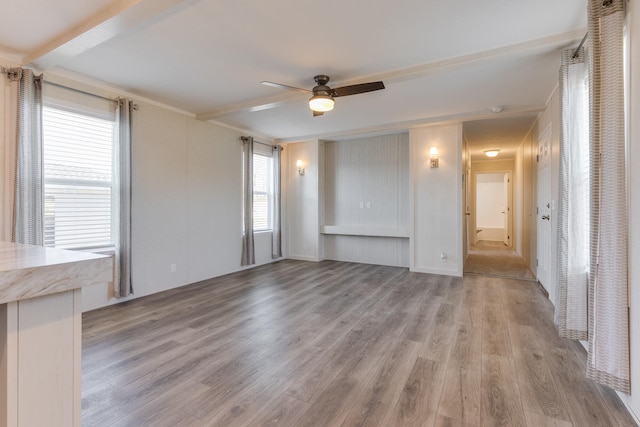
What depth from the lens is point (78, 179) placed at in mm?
3400

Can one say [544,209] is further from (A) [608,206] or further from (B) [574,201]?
(A) [608,206]

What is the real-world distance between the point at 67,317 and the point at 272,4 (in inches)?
89.5

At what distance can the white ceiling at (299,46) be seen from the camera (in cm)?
224

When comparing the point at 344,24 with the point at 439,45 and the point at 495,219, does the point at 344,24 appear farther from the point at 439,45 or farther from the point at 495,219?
the point at 495,219

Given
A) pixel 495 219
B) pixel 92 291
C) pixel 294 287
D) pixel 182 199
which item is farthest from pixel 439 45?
pixel 495 219

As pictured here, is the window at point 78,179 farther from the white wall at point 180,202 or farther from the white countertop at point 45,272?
the white countertop at point 45,272

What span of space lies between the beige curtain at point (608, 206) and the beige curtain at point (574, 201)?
685mm

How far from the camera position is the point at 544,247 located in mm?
4262

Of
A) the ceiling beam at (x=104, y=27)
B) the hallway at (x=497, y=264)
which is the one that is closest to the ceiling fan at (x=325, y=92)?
the ceiling beam at (x=104, y=27)

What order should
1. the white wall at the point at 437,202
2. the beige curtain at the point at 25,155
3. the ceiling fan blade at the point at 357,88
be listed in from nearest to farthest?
the beige curtain at the point at 25,155, the ceiling fan blade at the point at 357,88, the white wall at the point at 437,202

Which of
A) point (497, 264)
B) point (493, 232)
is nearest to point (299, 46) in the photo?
point (497, 264)

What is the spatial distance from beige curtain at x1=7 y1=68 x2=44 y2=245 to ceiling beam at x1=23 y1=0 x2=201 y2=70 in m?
0.23

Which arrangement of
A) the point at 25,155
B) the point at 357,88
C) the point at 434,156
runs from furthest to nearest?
the point at 434,156 < the point at 357,88 < the point at 25,155

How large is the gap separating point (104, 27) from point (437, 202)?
4.75 meters
